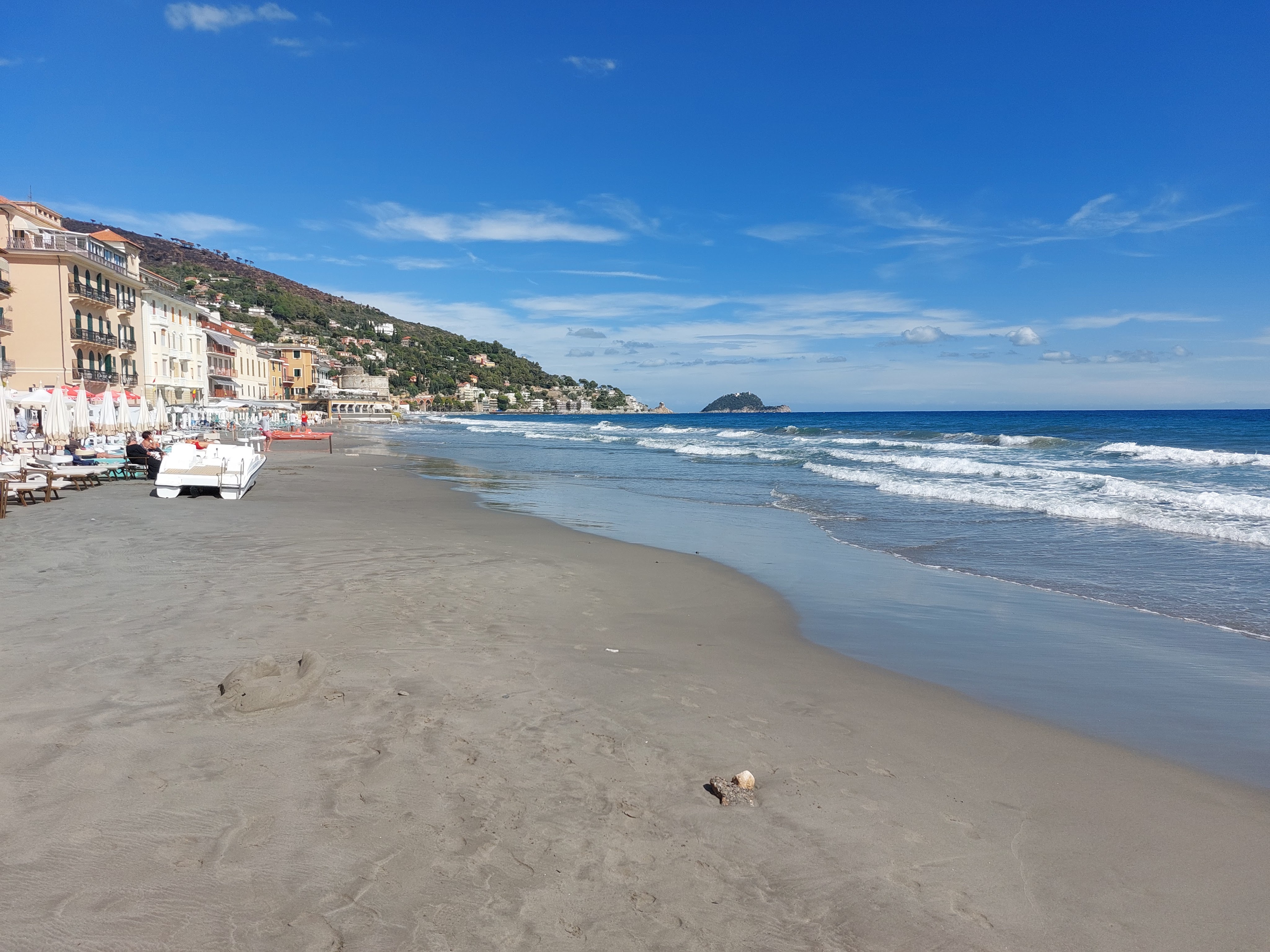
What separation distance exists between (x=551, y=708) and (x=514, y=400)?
171 meters

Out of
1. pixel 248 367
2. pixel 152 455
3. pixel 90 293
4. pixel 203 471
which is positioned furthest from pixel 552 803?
pixel 248 367

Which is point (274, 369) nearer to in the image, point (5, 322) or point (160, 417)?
point (5, 322)

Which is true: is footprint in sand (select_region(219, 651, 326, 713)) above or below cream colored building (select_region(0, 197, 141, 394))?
below

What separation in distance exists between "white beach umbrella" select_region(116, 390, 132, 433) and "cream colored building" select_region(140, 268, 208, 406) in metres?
16.6

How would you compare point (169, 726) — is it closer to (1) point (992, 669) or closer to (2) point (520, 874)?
(2) point (520, 874)

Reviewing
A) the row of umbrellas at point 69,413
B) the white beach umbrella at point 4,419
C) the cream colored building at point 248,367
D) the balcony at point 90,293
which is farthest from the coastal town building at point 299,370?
the white beach umbrella at point 4,419

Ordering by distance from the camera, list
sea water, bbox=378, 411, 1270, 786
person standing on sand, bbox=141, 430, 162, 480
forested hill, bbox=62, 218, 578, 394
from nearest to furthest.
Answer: sea water, bbox=378, 411, 1270, 786 < person standing on sand, bbox=141, 430, 162, 480 < forested hill, bbox=62, 218, 578, 394

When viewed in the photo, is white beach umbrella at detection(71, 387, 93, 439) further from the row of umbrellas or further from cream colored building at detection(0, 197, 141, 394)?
cream colored building at detection(0, 197, 141, 394)

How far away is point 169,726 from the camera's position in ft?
13.1

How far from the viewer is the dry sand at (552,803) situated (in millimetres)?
2664

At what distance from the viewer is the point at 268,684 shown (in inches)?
173

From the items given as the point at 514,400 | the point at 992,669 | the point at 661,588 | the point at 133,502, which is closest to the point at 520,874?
the point at 992,669

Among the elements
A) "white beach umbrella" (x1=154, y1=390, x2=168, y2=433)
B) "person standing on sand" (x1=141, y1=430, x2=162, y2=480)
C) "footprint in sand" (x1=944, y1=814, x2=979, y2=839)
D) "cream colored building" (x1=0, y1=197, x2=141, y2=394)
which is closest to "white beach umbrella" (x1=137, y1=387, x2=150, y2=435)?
"white beach umbrella" (x1=154, y1=390, x2=168, y2=433)

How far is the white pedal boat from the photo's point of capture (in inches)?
553
